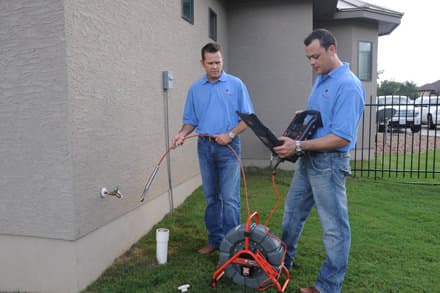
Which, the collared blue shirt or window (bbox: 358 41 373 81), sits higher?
window (bbox: 358 41 373 81)

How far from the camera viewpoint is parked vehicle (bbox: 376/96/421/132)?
7.11 meters

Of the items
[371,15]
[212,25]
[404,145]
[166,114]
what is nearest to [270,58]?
[212,25]

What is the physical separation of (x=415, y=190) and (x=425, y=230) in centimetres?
210

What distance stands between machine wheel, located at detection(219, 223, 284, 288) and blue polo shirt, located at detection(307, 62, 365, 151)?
0.82 metres

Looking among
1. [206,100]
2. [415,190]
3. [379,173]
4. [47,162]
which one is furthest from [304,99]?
[47,162]

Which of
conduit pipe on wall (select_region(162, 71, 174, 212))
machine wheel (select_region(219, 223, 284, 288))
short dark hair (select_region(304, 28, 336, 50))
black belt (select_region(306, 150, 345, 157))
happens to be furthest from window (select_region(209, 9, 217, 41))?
machine wheel (select_region(219, 223, 284, 288))

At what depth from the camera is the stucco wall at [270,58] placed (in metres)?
7.39

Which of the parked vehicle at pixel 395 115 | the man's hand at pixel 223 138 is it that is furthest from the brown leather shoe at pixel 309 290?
the parked vehicle at pixel 395 115

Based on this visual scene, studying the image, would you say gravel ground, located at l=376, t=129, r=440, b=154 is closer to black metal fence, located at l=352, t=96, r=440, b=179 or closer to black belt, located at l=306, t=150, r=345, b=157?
black metal fence, located at l=352, t=96, r=440, b=179

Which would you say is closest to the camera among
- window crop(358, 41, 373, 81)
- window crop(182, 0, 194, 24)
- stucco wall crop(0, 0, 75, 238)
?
stucco wall crop(0, 0, 75, 238)

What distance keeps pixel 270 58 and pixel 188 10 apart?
2637 mm

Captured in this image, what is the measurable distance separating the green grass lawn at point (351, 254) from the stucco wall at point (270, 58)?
269cm

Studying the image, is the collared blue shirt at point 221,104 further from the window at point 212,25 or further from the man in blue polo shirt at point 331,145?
the window at point 212,25

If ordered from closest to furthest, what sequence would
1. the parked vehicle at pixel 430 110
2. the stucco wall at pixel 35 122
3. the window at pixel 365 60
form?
the stucco wall at pixel 35 122, the parked vehicle at pixel 430 110, the window at pixel 365 60
